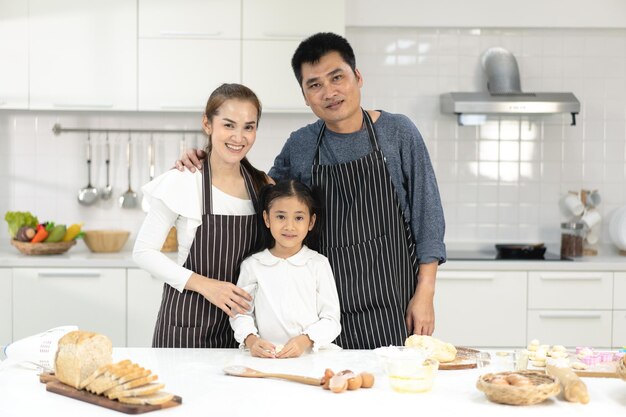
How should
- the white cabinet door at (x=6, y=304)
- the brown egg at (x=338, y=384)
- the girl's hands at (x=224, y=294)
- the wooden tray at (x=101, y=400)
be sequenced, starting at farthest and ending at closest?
the white cabinet door at (x=6, y=304) → the girl's hands at (x=224, y=294) → the brown egg at (x=338, y=384) → the wooden tray at (x=101, y=400)

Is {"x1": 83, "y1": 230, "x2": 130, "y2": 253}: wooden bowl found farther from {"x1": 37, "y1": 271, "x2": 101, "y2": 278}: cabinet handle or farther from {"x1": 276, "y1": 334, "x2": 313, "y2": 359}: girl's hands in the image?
{"x1": 276, "y1": 334, "x2": 313, "y2": 359}: girl's hands

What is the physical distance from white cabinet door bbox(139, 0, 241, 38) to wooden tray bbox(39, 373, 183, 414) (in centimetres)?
272

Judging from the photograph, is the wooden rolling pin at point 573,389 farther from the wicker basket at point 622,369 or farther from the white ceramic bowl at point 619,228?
the white ceramic bowl at point 619,228

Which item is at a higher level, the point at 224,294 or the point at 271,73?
the point at 271,73

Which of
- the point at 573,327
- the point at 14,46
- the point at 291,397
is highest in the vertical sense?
the point at 14,46

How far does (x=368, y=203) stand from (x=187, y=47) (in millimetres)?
1984

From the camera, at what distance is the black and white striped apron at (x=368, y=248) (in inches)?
100

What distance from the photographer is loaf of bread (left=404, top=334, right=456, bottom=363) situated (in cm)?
199

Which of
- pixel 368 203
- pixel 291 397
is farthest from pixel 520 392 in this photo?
pixel 368 203

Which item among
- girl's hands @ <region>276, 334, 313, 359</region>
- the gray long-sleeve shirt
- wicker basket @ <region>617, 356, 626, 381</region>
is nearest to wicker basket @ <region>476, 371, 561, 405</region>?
wicker basket @ <region>617, 356, 626, 381</region>

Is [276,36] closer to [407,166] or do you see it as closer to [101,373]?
[407,166]

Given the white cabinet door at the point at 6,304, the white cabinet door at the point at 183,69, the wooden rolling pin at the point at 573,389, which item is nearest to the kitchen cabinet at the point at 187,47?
the white cabinet door at the point at 183,69

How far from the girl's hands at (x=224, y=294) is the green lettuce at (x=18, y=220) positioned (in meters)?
2.11

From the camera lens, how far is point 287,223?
96.3 inches
